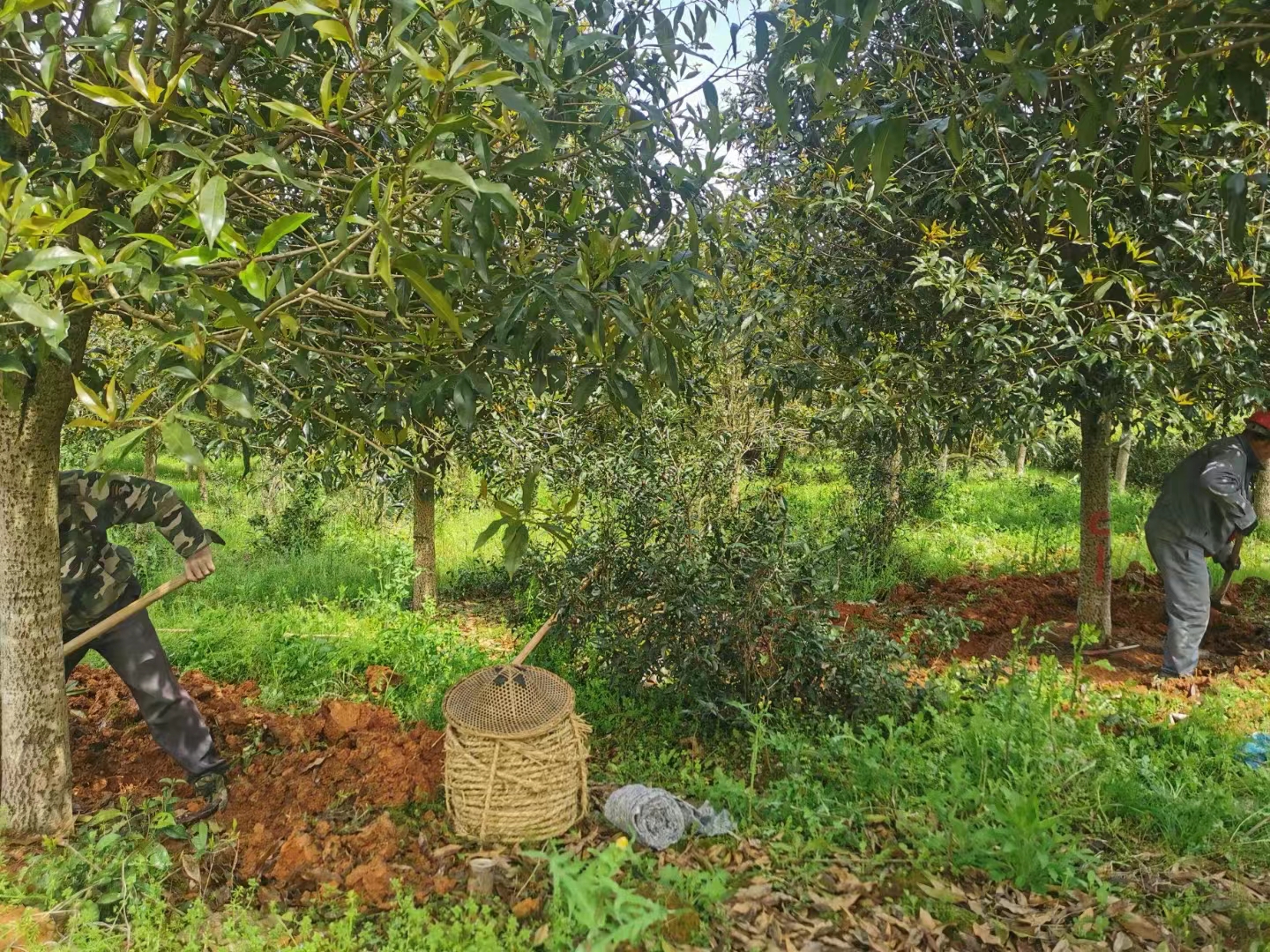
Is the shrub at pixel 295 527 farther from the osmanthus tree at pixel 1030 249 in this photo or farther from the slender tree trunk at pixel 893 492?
the osmanthus tree at pixel 1030 249

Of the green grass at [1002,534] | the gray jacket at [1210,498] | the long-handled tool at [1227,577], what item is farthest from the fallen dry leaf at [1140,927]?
the green grass at [1002,534]

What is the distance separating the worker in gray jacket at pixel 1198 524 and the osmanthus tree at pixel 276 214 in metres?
3.93

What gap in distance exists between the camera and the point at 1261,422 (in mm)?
4660

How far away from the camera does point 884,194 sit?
437 cm

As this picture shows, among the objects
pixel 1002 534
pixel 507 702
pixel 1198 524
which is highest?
pixel 1198 524

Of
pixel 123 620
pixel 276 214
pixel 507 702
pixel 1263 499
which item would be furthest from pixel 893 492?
pixel 123 620

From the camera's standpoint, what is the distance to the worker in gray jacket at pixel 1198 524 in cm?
465

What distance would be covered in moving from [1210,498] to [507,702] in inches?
170

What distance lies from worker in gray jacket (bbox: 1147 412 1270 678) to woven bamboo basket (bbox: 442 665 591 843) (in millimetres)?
3798

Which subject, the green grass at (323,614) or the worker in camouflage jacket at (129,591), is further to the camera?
the green grass at (323,614)

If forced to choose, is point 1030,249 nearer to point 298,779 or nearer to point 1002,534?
point 298,779

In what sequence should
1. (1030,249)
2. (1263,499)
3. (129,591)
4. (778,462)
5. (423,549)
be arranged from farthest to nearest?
1. (778,462)
2. (1263,499)
3. (423,549)
4. (1030,249)
5. (129,591)

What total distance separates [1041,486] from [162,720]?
1213 cm

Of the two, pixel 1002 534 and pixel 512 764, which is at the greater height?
pixel 512 764
